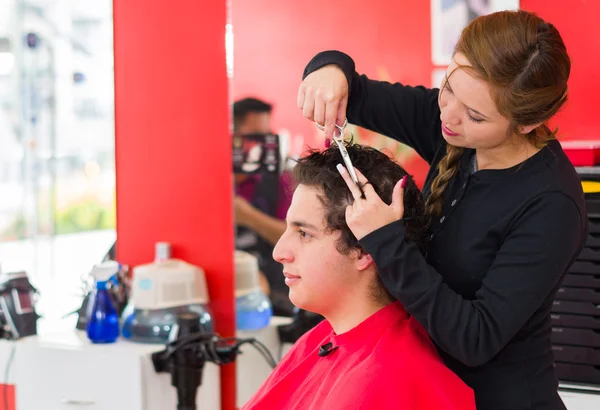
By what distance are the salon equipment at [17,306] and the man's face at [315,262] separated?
198 centimetres

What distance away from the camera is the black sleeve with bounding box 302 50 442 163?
5.56 ft

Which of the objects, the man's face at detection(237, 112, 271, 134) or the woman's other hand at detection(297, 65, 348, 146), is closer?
the woman's other hand at detection(297, 65, 348, 146)

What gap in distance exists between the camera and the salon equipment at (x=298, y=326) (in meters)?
2.78

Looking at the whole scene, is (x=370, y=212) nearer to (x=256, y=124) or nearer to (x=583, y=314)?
(x=583, y=314)

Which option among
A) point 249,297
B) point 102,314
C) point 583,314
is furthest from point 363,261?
point 102,314

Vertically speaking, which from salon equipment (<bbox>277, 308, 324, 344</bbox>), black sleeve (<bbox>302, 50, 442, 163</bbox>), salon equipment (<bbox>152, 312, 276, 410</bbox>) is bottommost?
salon equipment (<bbox>152, 312, 276, 410</bbox>)

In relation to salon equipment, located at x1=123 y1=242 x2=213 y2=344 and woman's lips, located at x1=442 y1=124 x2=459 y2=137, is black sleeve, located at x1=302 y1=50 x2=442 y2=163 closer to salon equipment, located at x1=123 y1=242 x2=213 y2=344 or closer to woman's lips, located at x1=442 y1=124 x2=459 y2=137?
woman's lips, located at x1=442 y1=124 x2=459 y2=137

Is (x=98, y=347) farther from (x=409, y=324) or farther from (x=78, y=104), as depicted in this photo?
(x=409, y=324)

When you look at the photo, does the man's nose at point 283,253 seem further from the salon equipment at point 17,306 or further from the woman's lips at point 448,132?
the salon equipment at point 17,306

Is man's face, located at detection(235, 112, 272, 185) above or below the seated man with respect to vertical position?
above

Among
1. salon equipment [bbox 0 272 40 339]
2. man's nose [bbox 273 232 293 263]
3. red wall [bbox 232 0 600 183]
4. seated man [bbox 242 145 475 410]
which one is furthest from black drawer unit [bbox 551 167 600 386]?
salon equipment [bbox 0 272 40 339]

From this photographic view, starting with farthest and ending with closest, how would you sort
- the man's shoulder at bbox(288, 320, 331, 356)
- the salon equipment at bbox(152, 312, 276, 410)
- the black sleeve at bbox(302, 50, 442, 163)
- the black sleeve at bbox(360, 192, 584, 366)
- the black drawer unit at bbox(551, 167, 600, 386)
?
the salon equipment at bbox(152, 312, 276, 410)
the black drawer unit at bbox(551, 167, 600, 386)
the man's shoulder at bbox(288, 320, 331, 356)
the black sleeve at bbox(302, 50, 442, 163)
the black sleeve at bbox(360, 192, 584, 366)

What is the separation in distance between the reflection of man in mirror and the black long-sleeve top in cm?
117

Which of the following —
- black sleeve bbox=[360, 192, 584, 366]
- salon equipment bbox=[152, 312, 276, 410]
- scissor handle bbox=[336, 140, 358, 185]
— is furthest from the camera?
salon equipment bbox=[152, 312, 276, 410]
